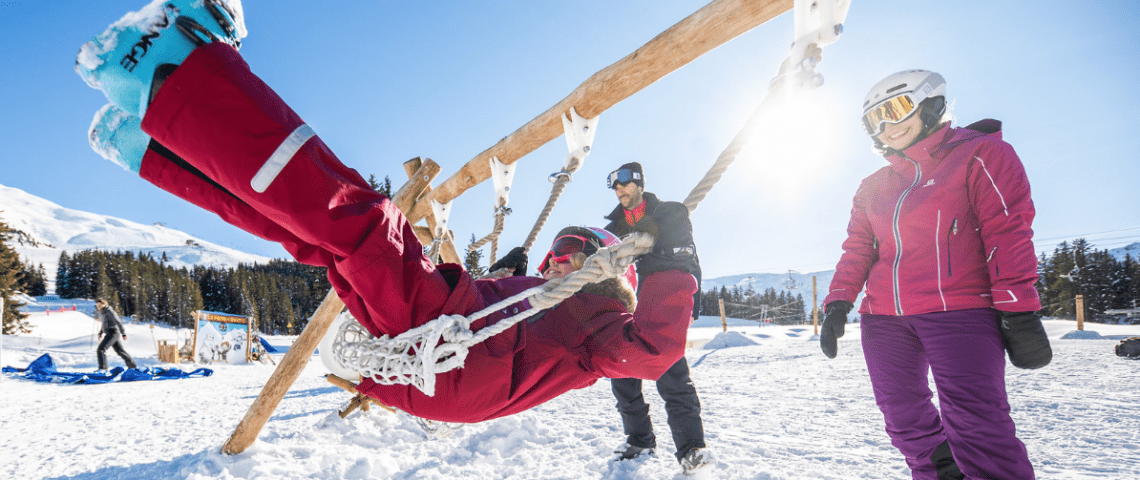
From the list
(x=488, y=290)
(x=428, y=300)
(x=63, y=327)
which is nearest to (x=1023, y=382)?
(x=488, y=290)

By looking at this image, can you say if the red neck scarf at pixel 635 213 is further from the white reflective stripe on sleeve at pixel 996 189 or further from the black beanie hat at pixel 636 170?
the white reflective stripe on sleeve at pixel 996 189

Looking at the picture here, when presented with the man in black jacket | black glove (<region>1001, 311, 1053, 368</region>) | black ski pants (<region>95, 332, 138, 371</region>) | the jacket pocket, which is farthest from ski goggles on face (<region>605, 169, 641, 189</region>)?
black ski pants (<region>95, 332, 138, 371</region>)

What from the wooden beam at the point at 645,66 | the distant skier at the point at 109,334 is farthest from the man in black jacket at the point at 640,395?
the distant skier at the point at 109,334

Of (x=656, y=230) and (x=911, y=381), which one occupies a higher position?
(x=656, y=230)

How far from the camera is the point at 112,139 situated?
122cm

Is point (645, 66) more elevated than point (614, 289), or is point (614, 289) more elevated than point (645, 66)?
point (645, 66)

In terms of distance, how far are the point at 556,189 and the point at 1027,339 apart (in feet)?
7.61

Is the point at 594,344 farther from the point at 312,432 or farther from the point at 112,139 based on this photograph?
the point at 312,432

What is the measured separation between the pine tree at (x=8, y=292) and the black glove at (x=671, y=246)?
101 ft

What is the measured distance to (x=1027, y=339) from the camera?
4.98ft

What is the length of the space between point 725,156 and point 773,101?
26 centimetres

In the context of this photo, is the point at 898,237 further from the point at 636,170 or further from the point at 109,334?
the point at 109,334

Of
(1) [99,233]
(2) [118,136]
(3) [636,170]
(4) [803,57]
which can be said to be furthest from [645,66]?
(1) [99,233]

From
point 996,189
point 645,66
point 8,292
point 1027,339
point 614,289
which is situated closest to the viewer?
point 1027,339
